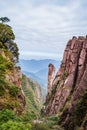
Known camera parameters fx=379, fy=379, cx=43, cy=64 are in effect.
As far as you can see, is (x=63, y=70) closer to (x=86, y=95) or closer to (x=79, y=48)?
(x=79, y=48)

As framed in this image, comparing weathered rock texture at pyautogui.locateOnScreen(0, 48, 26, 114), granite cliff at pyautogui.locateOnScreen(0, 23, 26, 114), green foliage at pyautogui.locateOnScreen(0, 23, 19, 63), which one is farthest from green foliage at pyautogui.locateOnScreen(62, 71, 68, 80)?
weathered rock texture at pyautogui.locateOnScreen(0, 48, 26, 114)

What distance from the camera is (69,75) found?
6220 inches

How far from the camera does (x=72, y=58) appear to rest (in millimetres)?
165750

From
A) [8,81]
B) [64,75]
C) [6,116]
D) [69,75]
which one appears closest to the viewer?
[6,116]

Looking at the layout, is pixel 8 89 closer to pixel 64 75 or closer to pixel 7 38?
pixel 7 38

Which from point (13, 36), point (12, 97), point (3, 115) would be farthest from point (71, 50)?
point (3, 115)

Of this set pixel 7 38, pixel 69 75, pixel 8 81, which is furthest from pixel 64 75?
pixel 8 81

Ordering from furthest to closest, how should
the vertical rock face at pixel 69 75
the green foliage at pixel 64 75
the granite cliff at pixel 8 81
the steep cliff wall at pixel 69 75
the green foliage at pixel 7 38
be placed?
the green foliage at pixel 64 75 → the vertical rock face at pixel 69 75 → the steep cliff wall at pixel 69 75 → the green foliage at pixel 7 38 → the granite cliff at pixel 8 81

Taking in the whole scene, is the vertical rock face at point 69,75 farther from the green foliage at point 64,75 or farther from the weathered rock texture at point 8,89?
the weathered rock texture at point 8,89

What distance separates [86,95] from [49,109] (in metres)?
66.0

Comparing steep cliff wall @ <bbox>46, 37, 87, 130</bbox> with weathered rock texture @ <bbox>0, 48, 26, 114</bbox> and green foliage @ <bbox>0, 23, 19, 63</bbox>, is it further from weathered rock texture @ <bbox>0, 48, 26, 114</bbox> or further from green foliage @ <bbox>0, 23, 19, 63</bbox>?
weathered rock texture @ <bbox>0, 48, 26, 114</bbox>

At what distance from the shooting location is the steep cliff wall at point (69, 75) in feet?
490

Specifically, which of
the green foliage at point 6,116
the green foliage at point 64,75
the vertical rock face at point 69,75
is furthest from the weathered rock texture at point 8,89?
the green foliage at point 64,75

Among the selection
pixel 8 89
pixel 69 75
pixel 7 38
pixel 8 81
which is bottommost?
pixel 69 75
